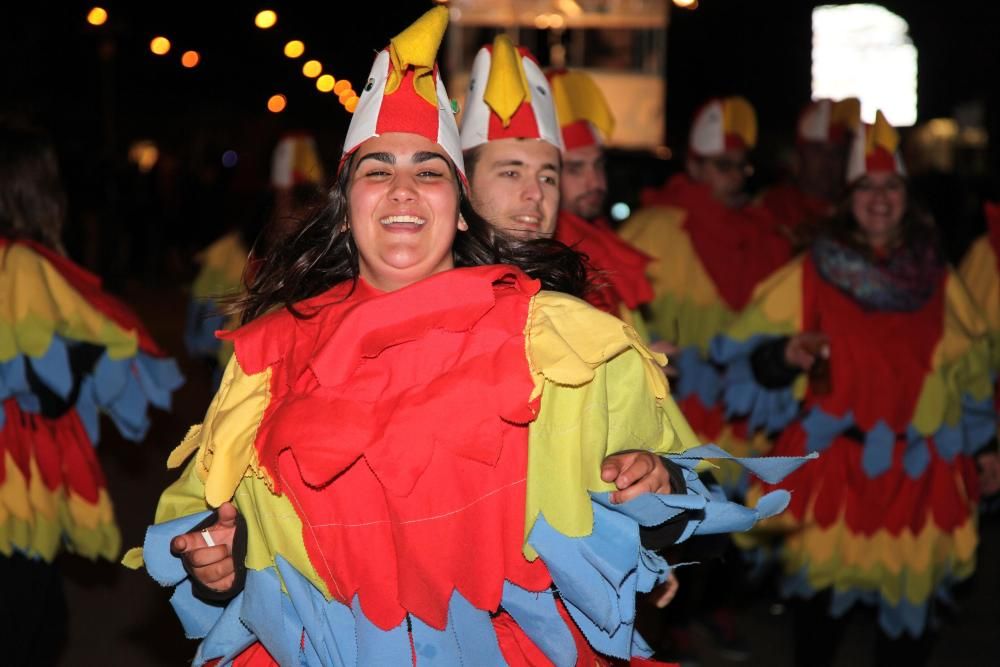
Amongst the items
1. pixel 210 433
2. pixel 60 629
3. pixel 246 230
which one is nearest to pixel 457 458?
pixel 210 433

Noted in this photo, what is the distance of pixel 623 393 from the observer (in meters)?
2.62

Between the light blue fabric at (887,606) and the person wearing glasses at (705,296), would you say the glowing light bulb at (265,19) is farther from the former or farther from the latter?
the light blue fabric at (887,606)

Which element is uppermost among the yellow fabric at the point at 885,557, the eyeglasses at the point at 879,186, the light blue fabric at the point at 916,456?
the eyeglasses at the point at 879,186

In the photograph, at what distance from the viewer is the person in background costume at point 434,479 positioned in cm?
250

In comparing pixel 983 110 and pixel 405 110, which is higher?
pixel 405 110

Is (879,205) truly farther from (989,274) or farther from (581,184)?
(989,274)

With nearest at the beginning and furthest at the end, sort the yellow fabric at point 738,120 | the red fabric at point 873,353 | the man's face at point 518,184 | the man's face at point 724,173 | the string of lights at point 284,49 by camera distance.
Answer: the man's face at point 518,184, the string of lights at point 284,49, the red fabric at point 873,353, the man's face at point 724,173, the yellow fabric at point 738,120

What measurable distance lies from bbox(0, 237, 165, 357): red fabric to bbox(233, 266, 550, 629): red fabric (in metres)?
2.30

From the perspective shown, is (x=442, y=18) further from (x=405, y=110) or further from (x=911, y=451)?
(x=911, y=451)

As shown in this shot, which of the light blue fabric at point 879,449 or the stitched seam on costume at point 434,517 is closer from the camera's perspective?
the stitched seam on costume at point 434,517

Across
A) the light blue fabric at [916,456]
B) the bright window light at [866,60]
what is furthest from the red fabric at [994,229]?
the bright window light at [866,60]

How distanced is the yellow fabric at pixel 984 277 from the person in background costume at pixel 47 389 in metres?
3.48

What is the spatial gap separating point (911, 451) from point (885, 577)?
0.44 meters

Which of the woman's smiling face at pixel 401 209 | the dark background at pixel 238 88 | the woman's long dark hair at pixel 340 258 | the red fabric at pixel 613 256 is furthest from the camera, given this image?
the dark background at pixel 238 88
